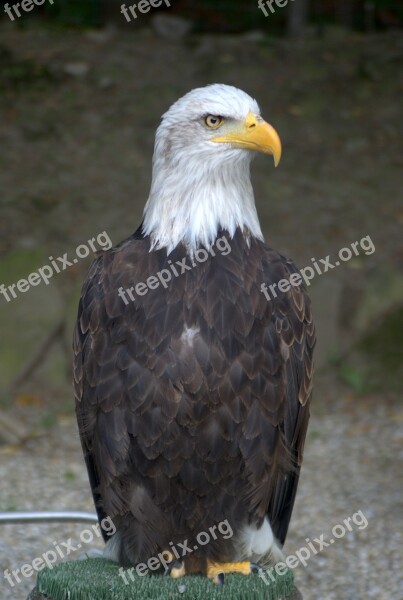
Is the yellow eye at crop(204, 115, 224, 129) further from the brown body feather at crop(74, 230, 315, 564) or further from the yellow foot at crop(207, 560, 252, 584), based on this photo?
the yellow foot at crop(207, 560, 252, 584)

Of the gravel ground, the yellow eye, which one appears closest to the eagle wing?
the yellow eye

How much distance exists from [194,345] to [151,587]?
2.58ft

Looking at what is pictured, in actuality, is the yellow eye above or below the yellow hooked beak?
above

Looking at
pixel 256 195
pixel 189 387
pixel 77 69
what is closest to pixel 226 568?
pixel 189 387

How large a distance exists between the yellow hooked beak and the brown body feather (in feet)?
1.00

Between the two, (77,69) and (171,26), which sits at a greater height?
(171,26)

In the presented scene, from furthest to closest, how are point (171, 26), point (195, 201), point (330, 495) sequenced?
point (171, 26) → point (330, 495) → point (195, 201)

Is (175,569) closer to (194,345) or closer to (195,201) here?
(194,345)

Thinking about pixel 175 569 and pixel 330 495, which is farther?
pixel 330 495

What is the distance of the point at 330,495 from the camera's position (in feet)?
19.2

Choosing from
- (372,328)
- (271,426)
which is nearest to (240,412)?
(271,426)

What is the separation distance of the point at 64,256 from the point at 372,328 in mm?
2291

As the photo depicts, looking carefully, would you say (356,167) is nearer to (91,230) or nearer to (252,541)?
(91,230)

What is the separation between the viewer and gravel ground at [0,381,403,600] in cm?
495
